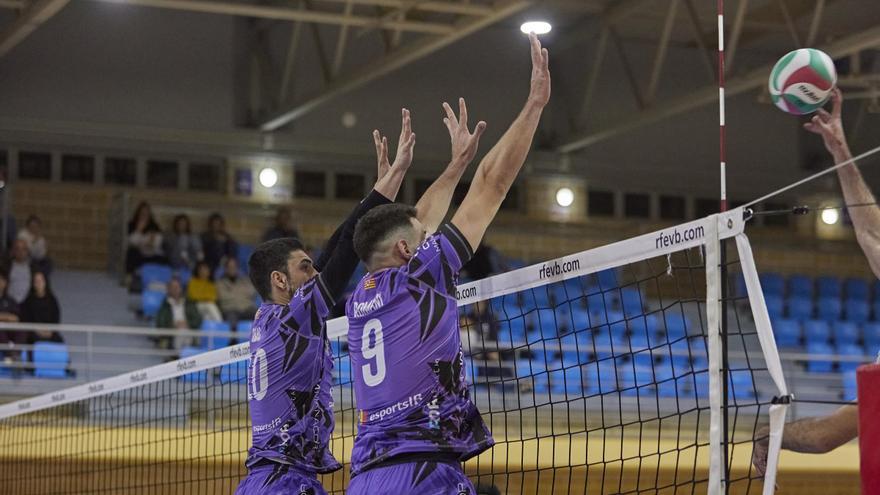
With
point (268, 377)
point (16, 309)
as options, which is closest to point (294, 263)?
point (268, 377)

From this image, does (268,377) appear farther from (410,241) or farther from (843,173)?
(843,173)

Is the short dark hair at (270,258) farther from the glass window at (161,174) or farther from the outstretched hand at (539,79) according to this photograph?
the glass window at (161,174)

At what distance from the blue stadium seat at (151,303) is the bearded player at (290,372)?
12.9m

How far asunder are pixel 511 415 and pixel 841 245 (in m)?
13.2

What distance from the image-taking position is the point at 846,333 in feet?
73.0

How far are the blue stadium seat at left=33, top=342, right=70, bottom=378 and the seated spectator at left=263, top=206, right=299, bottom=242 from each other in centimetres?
413

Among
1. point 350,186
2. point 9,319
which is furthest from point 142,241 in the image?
point 350,186

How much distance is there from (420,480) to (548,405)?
32.8ft

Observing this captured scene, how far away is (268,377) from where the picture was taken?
5711mm

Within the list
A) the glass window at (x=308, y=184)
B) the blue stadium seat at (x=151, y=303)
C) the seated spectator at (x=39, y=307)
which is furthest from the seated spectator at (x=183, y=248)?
the glass window at (x=308, y=184)

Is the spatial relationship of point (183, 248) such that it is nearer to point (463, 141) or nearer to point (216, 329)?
point (216, 329)

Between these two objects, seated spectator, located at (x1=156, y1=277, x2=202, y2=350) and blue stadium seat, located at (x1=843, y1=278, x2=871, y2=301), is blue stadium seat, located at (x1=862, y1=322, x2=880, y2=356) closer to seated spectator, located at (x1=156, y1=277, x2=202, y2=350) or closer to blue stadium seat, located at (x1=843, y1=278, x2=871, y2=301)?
blue stadium seat, located at (x1=843, y1=278, x2=871, y2=301)

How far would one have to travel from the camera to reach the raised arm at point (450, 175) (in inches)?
199

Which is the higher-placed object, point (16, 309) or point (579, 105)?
point (579, 105)
